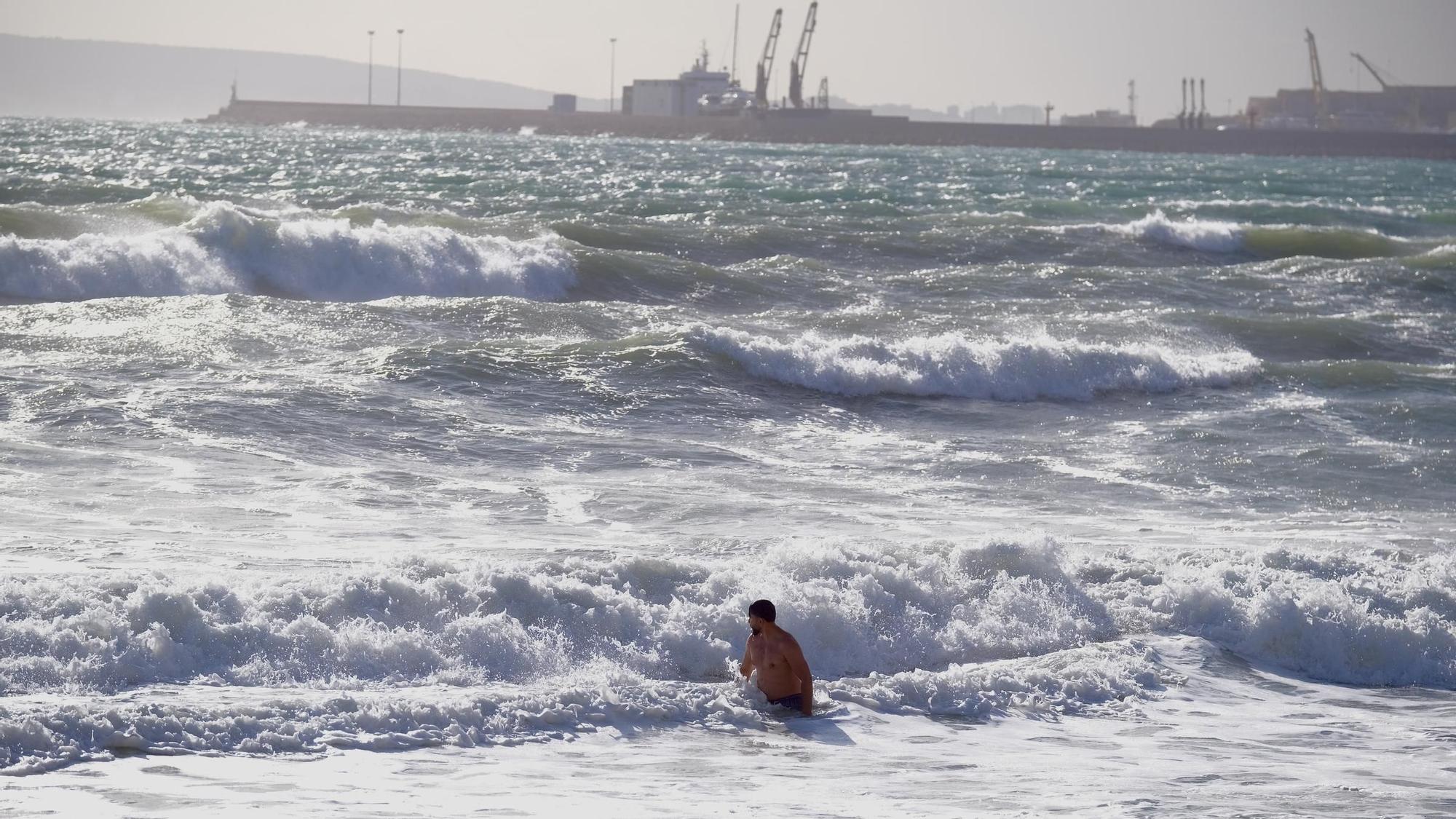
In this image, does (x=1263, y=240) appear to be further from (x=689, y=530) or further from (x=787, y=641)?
(x=787, y=641)

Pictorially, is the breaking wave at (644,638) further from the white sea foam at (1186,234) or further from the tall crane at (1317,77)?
the tall crane at (1317,77)

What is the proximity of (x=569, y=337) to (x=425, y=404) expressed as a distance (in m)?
3.93

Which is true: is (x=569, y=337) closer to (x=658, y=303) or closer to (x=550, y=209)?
(x=658, y=303)

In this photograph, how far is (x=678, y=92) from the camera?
146m

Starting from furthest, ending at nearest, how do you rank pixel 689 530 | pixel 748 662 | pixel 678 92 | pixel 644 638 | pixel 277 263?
pixel 678 92
pixel 277 263
pixel 689 530
pixel 644 638
pixel 748 662

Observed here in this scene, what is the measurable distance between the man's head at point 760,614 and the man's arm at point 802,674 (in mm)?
207

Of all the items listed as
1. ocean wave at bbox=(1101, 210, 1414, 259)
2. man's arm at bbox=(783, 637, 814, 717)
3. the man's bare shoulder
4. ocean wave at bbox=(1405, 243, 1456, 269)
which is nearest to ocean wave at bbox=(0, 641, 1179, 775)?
man's arm at bbox=(783, 637, 814, 717)

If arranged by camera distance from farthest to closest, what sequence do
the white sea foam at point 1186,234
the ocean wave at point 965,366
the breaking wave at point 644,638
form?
the white sea foam at point 1186,234 < the ocean wave at point 965,366 < the breaking wave at point 644,638

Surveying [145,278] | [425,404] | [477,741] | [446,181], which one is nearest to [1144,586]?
[477,741]

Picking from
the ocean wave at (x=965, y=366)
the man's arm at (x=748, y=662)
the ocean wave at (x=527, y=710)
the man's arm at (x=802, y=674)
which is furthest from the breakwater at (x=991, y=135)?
the man's arm at (x=802, y=674)

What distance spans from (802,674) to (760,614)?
0.42 metres

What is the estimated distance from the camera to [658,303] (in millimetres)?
21016

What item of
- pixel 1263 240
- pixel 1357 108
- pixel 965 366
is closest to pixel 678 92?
pixel 1357 108

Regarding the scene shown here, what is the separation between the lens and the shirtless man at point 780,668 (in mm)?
7383
